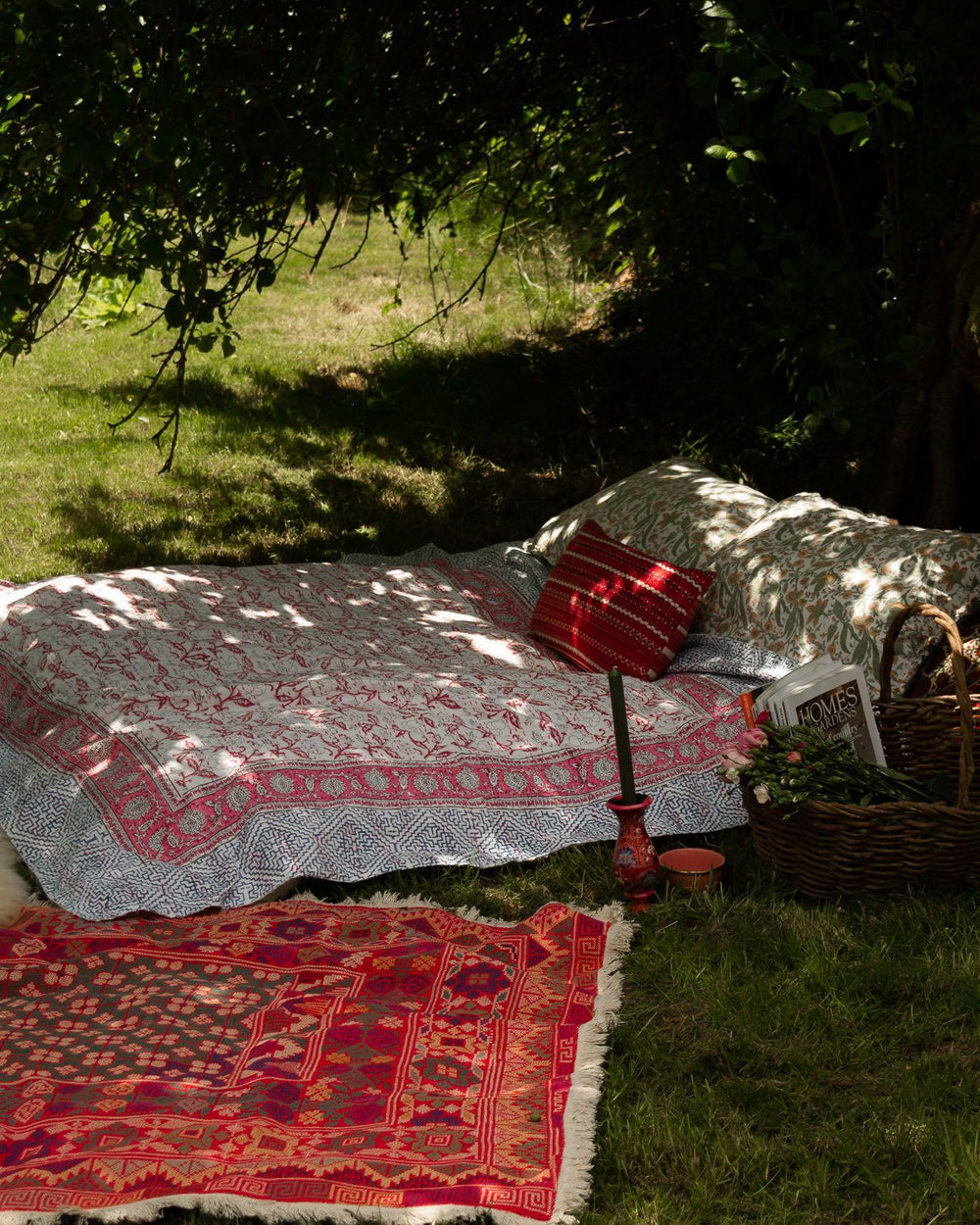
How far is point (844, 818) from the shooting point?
3135 millimetres

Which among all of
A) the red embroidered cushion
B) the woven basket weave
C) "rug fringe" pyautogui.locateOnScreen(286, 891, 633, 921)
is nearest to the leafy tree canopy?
the red embroidered cushion

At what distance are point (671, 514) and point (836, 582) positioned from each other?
2.92 feet

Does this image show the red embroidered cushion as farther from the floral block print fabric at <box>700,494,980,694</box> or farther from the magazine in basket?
the magazine in basket

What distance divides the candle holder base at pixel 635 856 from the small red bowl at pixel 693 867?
8 cm

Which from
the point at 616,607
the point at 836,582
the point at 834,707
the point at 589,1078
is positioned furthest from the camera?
the point at 616,607

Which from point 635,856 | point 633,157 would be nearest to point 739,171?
point 635,856

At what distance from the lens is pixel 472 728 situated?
383cm

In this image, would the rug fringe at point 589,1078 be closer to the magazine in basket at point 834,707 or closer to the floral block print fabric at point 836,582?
the magazine in basket at point 834,707

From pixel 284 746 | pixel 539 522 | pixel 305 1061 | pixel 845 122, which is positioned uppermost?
pixel 845 122

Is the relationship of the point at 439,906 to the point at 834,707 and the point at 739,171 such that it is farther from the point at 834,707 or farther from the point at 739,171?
the point at 739,171

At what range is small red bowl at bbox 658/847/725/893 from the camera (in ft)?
10.8

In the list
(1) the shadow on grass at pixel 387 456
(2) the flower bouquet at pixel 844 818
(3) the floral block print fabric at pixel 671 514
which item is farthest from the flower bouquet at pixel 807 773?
(1) the shadow on grass at pixel 387 456

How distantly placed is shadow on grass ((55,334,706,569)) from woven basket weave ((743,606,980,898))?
121 inches

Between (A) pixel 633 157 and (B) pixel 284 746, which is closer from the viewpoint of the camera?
(B) pixel 284 746
